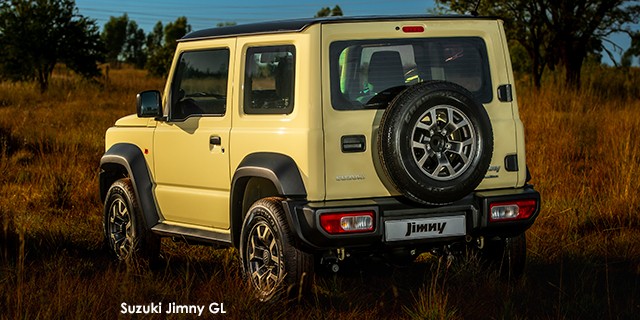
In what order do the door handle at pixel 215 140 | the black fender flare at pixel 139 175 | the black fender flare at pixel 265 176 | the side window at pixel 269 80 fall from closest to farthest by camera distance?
the black fender flare at pixel 265 176 < the side window at pixel 269 80 < the door handle at pixel 215 140 < the black fender flare at pixel 139 175

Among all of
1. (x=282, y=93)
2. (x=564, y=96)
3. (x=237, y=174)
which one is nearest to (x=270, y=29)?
(x=282, y=93)

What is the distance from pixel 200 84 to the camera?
7.23 metres

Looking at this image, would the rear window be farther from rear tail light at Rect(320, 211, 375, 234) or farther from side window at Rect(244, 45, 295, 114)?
rear tail light at Rect(320, 211, 375, 234)

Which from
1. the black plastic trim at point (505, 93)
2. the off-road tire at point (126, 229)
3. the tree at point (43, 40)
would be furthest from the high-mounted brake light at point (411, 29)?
the tree at point (43, 40)

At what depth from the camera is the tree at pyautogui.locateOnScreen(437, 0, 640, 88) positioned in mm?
29406

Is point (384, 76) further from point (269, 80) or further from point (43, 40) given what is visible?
point (43, 40)

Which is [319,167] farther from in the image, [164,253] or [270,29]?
[164,253]

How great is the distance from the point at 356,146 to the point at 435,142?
0.45 m

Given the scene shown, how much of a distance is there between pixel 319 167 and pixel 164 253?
8.80 ft

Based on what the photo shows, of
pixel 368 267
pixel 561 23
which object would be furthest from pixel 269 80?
pixel 561 23

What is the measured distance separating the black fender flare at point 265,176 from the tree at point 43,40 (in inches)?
1276

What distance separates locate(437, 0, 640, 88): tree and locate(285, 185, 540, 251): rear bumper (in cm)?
2283

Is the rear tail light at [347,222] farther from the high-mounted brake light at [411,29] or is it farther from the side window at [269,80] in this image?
the high-mounted brake light at [411,29]

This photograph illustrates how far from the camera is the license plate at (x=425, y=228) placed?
6012mm
